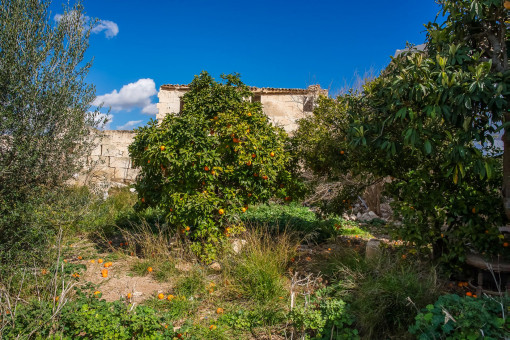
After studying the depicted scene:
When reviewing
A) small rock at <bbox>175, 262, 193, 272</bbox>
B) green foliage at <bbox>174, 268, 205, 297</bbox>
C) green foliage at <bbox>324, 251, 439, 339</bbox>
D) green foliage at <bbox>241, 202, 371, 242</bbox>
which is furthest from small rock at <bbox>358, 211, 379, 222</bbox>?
green foliage at <bbox>174, 268, 205, 297</bbox>

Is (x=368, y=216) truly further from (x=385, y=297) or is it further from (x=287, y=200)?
(x=385, y=297)

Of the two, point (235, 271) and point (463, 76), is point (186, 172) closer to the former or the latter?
point (235, 271)

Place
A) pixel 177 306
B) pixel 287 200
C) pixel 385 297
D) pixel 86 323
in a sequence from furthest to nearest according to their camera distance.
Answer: pixel 287 200 → pixel 177 306 → pixel 385 297 → pixel 86 323

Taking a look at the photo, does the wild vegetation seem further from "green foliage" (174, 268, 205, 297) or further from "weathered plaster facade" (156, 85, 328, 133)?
"weathered plaster facade" (156, 85, 328, 133)

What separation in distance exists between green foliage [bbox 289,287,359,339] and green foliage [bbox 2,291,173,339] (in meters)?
1.12

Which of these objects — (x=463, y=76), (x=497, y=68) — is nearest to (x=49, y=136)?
(x=463, y=76)

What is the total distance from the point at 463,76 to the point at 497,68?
0.73 meters

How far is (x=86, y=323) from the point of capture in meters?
2.90

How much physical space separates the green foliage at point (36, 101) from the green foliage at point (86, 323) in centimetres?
141

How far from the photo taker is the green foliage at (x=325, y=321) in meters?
2.99

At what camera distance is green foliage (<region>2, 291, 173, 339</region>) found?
284 centimetres

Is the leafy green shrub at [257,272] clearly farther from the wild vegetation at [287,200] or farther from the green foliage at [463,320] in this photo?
the green foliage at [463,320]

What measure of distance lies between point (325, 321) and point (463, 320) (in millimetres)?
1099

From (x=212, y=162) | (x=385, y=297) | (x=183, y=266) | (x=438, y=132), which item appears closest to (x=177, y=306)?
(x=183, y=266)
